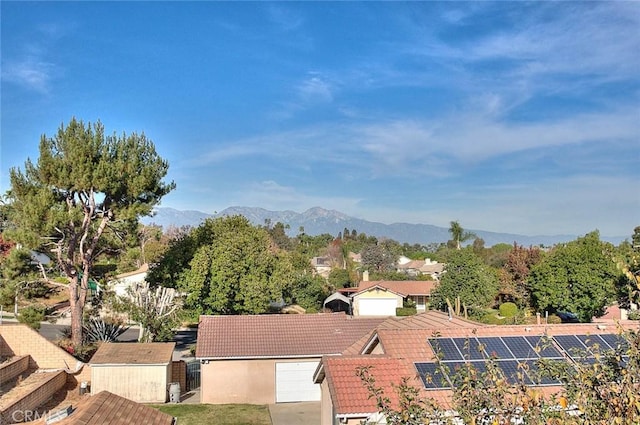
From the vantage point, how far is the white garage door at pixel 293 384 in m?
24.2

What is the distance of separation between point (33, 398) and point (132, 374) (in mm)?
4790

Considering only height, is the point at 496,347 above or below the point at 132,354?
above

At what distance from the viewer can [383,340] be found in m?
17.2

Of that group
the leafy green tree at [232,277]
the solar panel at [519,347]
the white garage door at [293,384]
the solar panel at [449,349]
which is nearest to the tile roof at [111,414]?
the solar panel at [449,349]

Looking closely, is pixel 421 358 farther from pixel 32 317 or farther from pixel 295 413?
pixel 32 317

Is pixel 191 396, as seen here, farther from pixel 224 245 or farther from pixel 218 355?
pixel 224 245

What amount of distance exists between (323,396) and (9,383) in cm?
1287

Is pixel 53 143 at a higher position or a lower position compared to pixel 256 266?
higher

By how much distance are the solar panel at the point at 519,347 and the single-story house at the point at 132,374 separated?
14311mm

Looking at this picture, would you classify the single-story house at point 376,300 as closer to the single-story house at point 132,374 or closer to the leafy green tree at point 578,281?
the leafy green tree at point 578,281

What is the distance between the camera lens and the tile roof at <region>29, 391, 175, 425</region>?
9672mm

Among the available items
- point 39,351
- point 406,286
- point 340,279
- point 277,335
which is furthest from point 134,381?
point 340,279

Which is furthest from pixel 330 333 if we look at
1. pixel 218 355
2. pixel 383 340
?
pixel 383 340

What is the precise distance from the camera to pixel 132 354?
2416 cm
